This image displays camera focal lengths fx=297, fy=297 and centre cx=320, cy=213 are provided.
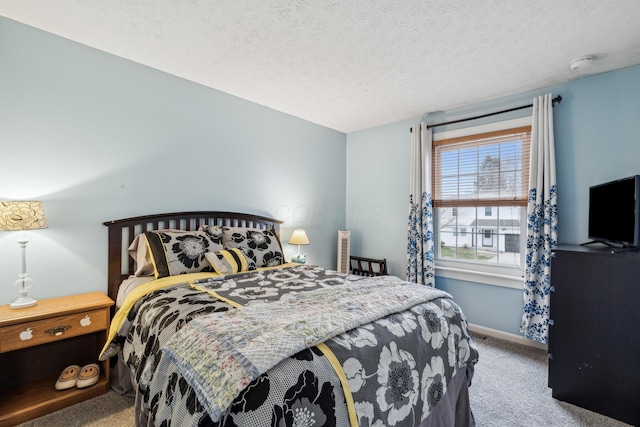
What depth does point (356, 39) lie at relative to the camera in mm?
2184

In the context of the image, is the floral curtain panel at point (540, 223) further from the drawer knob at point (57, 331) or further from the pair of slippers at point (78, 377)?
the drawer knob at point (57, 331)

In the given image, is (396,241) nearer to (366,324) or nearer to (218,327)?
(366,324)

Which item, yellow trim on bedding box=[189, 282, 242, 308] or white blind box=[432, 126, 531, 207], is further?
white blind box=[432, 126, 531, 207]

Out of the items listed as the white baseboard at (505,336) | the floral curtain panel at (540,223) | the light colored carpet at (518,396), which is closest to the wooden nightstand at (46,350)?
the light colored carpet at (518,396)

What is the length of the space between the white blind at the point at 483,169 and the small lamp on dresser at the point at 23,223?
3738 mm

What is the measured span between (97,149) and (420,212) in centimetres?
332

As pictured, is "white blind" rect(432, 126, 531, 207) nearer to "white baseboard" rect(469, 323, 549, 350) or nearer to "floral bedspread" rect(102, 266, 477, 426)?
"white baseboard" rect(469, 323, 549, 350)

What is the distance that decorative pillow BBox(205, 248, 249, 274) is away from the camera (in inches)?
97.8

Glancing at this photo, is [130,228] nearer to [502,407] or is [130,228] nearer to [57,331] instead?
[57,331]

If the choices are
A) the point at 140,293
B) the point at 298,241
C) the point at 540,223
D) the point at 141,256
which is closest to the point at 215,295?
the point at 140,293

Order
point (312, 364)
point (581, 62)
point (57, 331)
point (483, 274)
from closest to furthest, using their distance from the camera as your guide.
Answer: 1. point (312, 364)
2. point (57, 331)
3. point (581, 62)
4. point (483, 274)

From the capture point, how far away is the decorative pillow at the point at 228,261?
2.48 m

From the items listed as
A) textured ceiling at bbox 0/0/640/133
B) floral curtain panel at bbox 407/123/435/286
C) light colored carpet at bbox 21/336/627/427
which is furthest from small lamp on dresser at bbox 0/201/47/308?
floral curtain panel at bbox 407/123/435/286

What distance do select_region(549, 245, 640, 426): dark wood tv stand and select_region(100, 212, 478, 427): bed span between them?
880 millimetres
